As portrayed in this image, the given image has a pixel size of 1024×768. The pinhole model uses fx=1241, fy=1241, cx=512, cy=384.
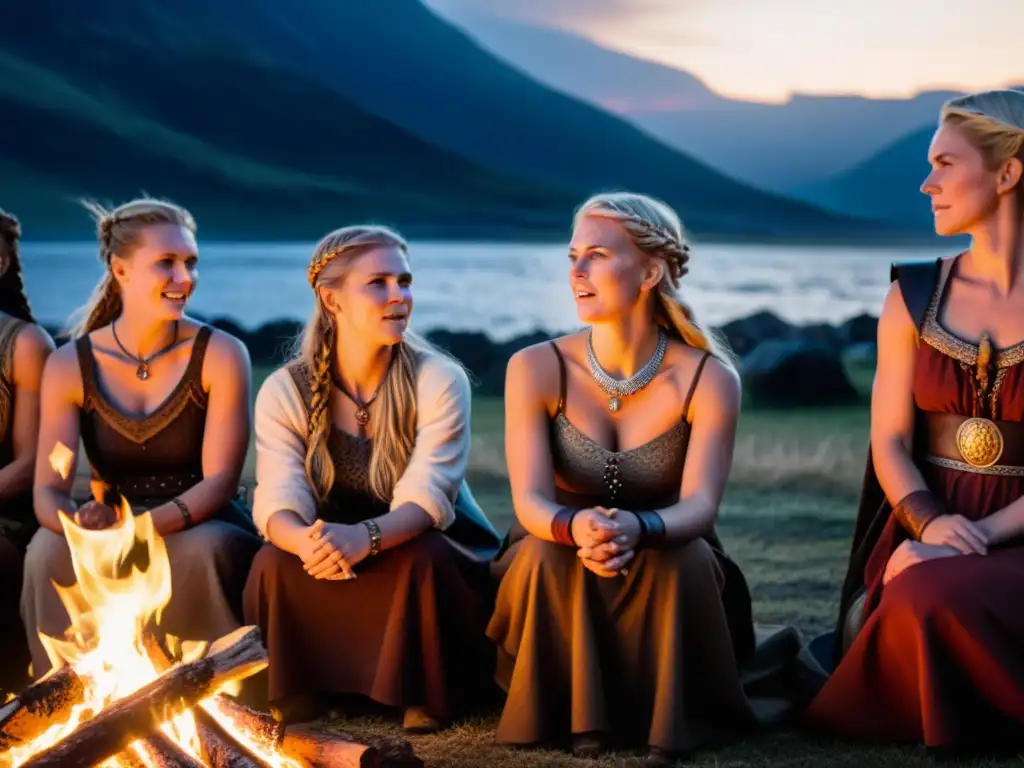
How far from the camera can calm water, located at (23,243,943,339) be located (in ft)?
Answer: 42.6

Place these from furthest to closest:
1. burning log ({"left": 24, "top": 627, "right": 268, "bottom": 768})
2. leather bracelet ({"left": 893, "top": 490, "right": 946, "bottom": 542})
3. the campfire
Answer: leather bracelet ({"left": 893, "top": 490, "right": 946, "bottom": 542}) → the campfire → burning log ({"left": 24, "top": 627, "right": 268, "bottom": 768})

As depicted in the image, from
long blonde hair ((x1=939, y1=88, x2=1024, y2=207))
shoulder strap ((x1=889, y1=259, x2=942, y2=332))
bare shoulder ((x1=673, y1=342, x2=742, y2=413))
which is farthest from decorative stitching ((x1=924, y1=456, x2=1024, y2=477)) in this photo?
long blonde hair ((x1=939, y1=88, x2=1024, y2=207))

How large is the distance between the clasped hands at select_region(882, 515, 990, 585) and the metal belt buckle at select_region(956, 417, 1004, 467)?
20 cm

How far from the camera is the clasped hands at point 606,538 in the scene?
11.3 feet

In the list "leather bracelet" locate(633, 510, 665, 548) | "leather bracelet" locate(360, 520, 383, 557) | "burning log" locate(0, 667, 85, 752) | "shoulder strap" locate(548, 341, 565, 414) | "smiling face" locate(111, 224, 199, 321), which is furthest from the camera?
"smiling face" locate(111, 224, 199, 321)

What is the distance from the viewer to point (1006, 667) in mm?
3375

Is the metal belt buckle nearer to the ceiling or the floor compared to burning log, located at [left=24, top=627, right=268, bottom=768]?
nearer to the ceiling

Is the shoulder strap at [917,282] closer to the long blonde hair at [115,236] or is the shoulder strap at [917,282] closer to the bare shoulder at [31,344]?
the long blonde hair at [115,236]

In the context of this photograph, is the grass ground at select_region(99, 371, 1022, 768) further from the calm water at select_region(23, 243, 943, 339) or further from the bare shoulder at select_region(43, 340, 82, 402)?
the bare shoulder at select_region(43, 340, 82, 402)

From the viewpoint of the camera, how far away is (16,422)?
174 inches

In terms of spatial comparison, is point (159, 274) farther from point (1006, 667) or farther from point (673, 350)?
point (1006, 667)

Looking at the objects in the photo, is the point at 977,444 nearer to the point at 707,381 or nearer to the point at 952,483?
the point at 952,483

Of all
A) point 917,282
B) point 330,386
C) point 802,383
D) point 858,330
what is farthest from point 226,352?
point 858,330

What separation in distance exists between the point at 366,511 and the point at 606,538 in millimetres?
948
